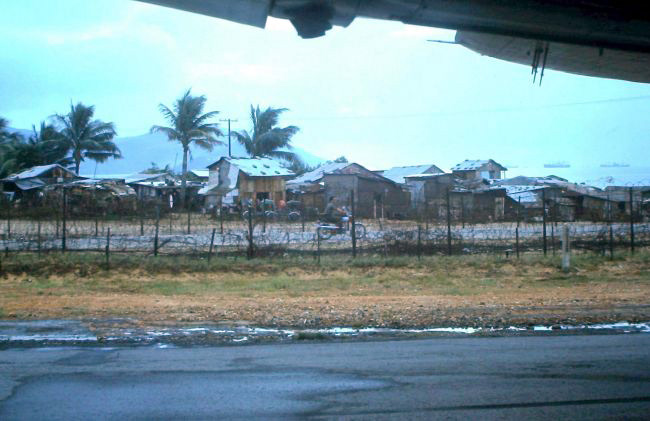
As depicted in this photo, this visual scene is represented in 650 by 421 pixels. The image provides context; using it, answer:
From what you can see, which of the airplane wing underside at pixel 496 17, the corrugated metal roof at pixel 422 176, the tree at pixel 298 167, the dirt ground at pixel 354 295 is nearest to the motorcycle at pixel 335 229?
the dirt ground at pixel 354 295

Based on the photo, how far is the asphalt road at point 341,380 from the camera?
6.48 metres

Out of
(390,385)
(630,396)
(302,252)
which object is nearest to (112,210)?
(302,252)

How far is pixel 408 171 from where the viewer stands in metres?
59.2

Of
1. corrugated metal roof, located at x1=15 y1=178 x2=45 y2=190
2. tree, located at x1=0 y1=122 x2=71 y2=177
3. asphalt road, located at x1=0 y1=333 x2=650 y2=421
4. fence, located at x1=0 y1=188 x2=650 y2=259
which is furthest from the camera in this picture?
tree, located at x1=0 y1=122 x2=71 y2=177

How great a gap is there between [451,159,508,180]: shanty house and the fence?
35521 mm

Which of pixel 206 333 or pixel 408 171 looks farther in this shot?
pixel 408 171

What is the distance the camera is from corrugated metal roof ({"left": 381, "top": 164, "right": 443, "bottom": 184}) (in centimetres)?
5747

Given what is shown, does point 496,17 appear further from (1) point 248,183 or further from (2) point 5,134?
(2) point 5,134

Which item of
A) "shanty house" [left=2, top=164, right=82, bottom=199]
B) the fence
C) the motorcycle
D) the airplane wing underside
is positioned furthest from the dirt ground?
"shanty house" [left=2, top=164, right=82, bottom=199]

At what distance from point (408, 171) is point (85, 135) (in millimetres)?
28205

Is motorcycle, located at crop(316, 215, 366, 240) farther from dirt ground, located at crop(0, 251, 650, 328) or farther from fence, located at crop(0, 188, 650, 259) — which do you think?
dirt ground, located at crop(0, 251, 650, 328)

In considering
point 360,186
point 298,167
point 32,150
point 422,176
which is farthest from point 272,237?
point 298,167

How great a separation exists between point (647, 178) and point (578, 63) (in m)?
34.7

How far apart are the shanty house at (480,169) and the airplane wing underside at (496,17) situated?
4833 cm
